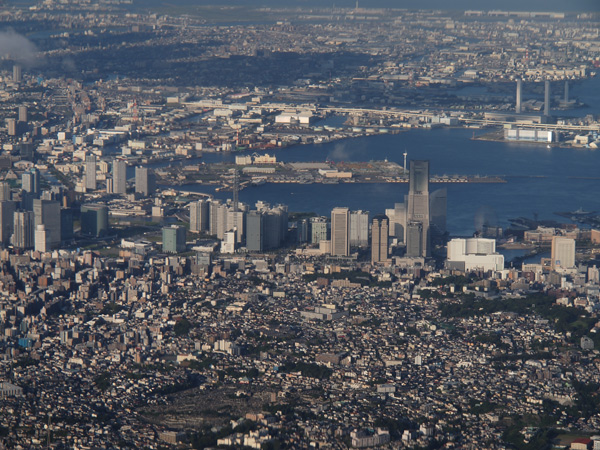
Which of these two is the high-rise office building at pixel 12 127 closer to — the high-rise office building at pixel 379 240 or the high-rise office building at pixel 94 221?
the high-rise office building at pixel 94 221

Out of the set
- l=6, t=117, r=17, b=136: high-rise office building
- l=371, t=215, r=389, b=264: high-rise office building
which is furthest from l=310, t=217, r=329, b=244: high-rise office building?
l=6, t=117, r=17, b=136: high-rise office building

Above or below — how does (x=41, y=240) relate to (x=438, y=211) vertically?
below

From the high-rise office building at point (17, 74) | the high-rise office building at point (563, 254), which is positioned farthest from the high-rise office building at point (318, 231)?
the high-rise office building at point (17, 74)

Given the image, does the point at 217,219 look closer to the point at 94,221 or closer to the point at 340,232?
the point at 94,221

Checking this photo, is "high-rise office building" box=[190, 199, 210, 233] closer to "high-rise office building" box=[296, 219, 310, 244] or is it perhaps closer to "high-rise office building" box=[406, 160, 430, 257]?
"high-rise office building" box=[296, 219, 310, 244]

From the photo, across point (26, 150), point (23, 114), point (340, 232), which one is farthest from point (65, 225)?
point (23, 114)

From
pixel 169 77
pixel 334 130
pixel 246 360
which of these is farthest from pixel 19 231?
pixel 169 77
